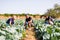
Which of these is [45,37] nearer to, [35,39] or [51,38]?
[51,38]

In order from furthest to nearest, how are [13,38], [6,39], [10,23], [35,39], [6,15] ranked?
1. [6,15]
2. [10,23]
3. [35,39]
4. [13,38]
5. [6,39]

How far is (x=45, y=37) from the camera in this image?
9.17 m

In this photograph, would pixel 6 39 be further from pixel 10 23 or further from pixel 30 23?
pixel 30 23

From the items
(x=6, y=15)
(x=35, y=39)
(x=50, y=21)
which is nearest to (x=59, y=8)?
(x=6, y=15)

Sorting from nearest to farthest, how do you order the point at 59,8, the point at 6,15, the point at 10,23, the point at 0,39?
the point at 0,39
the point at 10,23
the point at 6,15
the point at 59,8

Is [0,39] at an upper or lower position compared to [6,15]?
upper

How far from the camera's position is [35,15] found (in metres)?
51.2

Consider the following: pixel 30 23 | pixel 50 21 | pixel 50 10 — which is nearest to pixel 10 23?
pixel 30 23

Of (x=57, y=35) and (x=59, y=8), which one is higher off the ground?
(x=57, y=35)

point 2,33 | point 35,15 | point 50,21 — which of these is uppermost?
point 2,33

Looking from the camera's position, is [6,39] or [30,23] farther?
[30,23]

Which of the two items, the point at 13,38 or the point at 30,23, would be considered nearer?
the point at 13,38

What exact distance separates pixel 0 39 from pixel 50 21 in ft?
32.3

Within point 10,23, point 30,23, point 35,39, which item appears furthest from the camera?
point 30,23
